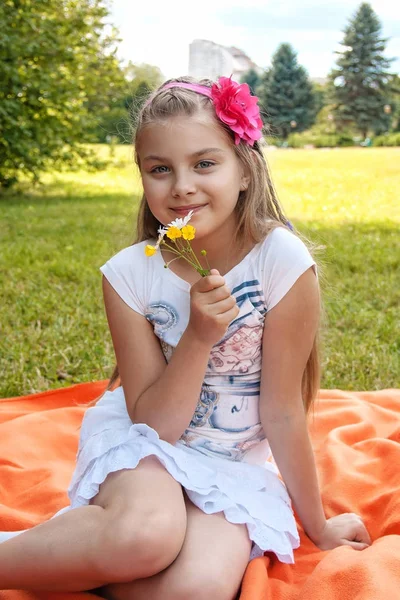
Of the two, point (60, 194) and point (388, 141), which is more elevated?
point (60, 194)

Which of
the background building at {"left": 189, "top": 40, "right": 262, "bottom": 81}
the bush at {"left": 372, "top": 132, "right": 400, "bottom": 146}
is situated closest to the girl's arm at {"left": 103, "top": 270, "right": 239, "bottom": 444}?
the background building at {"left": 189, "top": 40, "right": 262, "bottom": 81}

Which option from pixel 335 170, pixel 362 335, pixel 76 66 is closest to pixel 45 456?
pixel 362 335

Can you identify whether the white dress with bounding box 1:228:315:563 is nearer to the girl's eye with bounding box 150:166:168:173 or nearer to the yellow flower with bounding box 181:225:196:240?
the girl's eye with bounding box 150:166:168:173

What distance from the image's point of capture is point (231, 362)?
2.05 metres

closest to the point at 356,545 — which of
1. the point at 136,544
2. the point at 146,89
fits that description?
the point at 136,544

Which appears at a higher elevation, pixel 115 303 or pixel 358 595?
pixel 115 303

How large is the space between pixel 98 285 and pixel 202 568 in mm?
3208

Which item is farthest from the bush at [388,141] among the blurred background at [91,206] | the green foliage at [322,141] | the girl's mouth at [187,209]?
the girl's mouth at [187,209]

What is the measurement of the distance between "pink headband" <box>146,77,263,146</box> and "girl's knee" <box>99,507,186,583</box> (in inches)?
38.0

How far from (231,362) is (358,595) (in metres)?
0.65

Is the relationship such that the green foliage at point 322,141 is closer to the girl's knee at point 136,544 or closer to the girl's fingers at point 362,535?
the girl's fingers at point 362,535

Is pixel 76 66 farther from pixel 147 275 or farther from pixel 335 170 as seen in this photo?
pixel 147 275

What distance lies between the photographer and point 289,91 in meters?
40.5

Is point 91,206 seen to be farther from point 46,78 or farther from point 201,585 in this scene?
point 201,585
